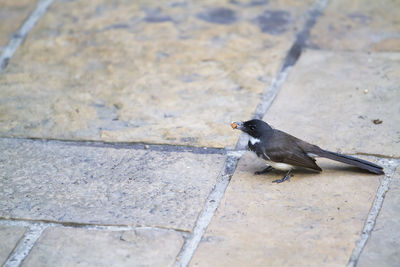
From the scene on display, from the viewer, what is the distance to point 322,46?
5.37m

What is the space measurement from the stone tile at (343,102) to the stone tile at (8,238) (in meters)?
2.05

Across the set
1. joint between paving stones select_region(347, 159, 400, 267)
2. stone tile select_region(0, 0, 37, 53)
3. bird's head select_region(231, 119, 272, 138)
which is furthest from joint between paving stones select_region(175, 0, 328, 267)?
stone tile select_region(0, 0, 37, 53)

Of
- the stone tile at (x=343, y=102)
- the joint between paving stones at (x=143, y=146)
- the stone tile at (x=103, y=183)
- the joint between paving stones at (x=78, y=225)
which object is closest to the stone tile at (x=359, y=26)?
the stone tile at (x=343, y=102)

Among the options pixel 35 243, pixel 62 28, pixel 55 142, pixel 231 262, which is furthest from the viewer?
pixel 62 28

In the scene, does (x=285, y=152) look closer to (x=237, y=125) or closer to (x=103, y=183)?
(x=237, y=125)

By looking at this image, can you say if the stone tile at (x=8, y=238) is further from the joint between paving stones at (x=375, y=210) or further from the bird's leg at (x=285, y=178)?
the joint between paving stones at (x=375, y=210)

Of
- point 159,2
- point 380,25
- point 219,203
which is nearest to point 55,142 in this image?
point 219,203

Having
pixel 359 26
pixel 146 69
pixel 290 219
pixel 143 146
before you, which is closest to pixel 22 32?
pixel 146 69

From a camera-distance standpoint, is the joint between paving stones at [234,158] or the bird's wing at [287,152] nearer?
the joint between paving stones at [234,158]

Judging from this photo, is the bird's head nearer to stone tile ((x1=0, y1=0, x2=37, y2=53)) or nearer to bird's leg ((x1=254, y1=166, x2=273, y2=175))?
bird's leg ((x1=254, y1=166, x2=273, y2=175))

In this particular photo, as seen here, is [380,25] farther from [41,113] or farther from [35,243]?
[35,243]

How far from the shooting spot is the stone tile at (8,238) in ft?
10.6

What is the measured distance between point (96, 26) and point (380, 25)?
2.88 metres

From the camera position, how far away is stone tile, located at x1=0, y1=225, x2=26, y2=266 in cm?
322
